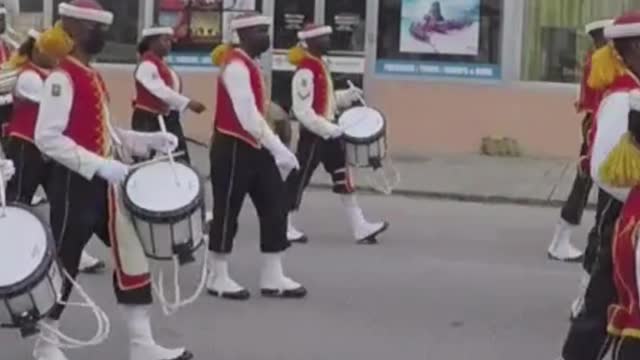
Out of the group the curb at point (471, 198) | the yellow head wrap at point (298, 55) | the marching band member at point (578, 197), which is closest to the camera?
the marching band member at point (578, 197)

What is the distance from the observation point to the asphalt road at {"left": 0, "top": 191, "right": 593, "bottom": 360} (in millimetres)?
8258

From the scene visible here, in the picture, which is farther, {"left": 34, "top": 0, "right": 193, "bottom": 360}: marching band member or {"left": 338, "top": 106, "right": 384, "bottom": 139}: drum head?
{"left": 338, "top": 106, "right": 384, "bottom": 139}: drum head

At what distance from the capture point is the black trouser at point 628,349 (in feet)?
16.4

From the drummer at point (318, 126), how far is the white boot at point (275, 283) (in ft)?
4.75

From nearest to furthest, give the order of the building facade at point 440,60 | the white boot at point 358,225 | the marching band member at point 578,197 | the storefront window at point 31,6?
the marching band member at point 578,197 < the white boot at point 358,225 < the building facade at point 440,60 < the storefront window at point 31,6

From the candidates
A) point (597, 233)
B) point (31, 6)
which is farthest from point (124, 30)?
point (597, 233)

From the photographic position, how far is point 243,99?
9047 mm

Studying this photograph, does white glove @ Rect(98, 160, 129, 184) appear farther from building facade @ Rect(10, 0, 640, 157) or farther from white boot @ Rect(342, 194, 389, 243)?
building facade @ Rect(10, 0, 640, 157)

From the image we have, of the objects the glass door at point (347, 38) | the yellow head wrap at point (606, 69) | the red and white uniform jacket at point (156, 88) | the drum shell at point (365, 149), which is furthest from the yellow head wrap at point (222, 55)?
the glass door at point (347, 38)

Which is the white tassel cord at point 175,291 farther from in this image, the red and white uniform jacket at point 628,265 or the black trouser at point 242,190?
the red and white uniform jacket at point 628,265

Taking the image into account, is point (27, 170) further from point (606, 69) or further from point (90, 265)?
point (606, 69)

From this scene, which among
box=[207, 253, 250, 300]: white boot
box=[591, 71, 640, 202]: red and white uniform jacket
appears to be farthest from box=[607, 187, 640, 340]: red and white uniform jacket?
box=[207, 253, 250, 300]: white boot

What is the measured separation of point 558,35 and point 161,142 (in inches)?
431

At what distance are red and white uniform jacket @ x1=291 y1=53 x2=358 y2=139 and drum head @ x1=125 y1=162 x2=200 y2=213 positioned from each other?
3.23 metres
